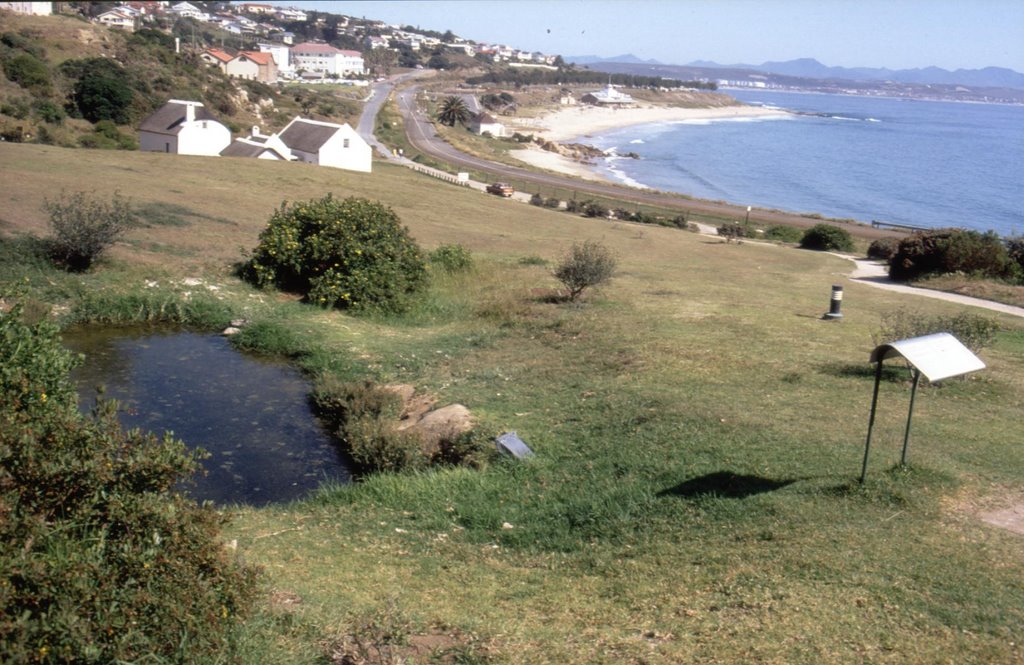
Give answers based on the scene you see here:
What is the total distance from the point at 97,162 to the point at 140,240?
13427mm

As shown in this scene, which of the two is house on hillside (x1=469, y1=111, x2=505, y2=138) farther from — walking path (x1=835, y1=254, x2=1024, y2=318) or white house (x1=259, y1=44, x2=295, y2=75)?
walking path (x1=835, y1=254, x2=1024, y2=318)

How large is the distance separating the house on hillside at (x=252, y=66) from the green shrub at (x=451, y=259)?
9860cm

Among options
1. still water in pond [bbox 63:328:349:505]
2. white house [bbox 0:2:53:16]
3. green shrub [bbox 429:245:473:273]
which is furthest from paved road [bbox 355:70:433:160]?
still water in pond [bbox 63:328:349:505]

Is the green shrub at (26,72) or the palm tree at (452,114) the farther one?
the palm tree at (452,114)

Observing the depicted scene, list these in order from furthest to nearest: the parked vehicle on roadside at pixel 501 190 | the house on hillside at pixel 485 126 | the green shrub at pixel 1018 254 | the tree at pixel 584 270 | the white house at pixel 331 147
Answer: the house on hillside at pixel 485 126, the parked vehicle on roadside at pixel 501 190, the white house at pixel 331 147, the green shrub at pixel 1018 254, the tree at pixel 584 270

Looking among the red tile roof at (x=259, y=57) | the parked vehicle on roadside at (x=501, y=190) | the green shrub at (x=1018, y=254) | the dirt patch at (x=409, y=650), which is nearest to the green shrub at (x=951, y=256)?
the green shrub at (x=1018, y=254)

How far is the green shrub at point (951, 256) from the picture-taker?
29.1m

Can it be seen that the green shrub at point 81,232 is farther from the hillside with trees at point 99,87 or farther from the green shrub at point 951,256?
the hillside with trees at point 99,87

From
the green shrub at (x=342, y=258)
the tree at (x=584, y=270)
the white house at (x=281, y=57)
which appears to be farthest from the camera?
the white house at (x=281, y=57)

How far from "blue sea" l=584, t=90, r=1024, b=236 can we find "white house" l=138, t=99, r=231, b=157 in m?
39.0

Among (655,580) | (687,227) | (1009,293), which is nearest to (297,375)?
(655,580)

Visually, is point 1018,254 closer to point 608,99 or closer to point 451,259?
point 451,259

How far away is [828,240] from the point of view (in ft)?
145

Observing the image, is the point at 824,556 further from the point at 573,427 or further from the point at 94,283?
the point at 94,283
